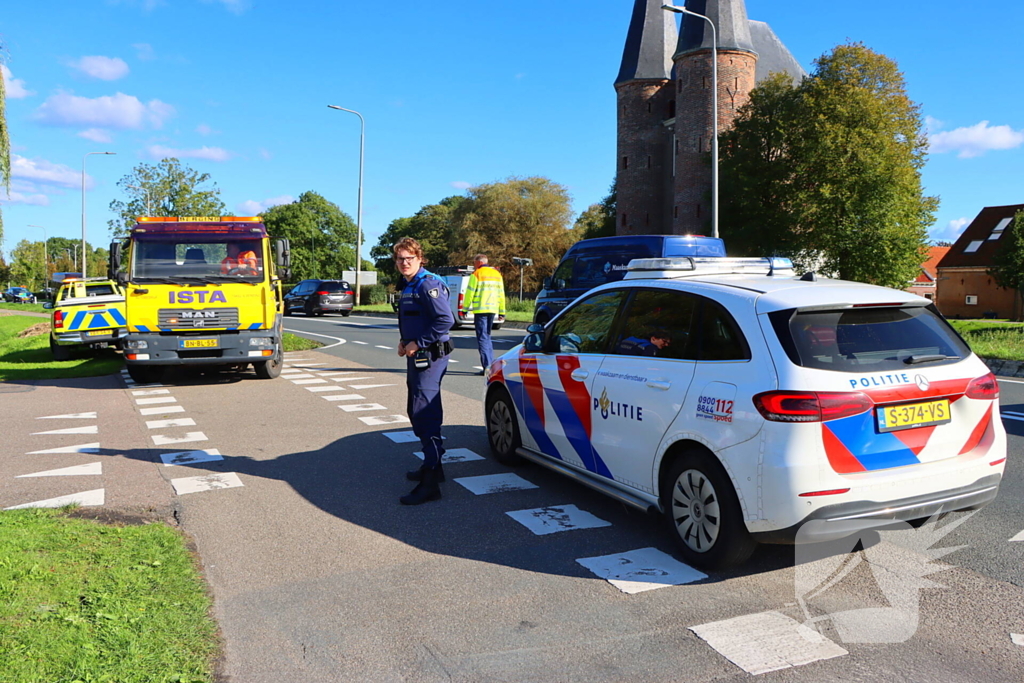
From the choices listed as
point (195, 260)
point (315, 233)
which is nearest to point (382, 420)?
point (195, 260)

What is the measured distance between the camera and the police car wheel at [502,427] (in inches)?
261

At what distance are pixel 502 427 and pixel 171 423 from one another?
4.53 metres

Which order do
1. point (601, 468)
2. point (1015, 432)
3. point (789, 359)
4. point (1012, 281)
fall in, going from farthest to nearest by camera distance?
point (1012, 281) < point (1015, 432) < point (601, 468) < point (789, 359)

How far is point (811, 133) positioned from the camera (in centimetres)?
4391

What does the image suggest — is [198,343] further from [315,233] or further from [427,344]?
[315,233]

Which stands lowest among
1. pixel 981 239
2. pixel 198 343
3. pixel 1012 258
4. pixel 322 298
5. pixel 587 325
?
pixel 198 343

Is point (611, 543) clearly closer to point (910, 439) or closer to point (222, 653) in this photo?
point (910, 439)

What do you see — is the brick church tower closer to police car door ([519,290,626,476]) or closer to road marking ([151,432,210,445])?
road marking ([151,432,210,445])

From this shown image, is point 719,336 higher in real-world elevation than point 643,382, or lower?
higher

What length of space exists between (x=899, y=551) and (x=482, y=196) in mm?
65000

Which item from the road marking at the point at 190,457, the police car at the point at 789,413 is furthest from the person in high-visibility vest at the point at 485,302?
the police car at the point at 789,413

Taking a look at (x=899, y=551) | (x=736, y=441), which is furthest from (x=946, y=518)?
(x=736, y=441)

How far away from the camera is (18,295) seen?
106562 millimetres

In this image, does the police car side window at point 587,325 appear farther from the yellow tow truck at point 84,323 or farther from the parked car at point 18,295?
the parked car at point 18,295
